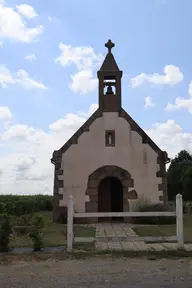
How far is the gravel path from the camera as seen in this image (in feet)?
21.2

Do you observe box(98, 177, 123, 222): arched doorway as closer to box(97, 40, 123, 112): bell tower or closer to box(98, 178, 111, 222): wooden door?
box(98, 178, 111, 222): wooden door

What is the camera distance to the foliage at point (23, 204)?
28.8 m

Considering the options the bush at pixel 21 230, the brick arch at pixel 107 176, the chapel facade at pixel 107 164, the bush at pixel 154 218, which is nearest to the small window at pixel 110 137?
the chapel facade at pixel 107 164

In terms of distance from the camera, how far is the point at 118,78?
2097 centimetres

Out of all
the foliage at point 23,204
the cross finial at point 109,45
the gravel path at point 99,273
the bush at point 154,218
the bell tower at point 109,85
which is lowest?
the gravel path at point 99,273

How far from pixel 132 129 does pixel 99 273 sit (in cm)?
1343

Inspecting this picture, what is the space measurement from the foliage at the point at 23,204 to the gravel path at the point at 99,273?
20.4m

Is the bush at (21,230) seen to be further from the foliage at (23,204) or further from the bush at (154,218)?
the foliage at (23,204)

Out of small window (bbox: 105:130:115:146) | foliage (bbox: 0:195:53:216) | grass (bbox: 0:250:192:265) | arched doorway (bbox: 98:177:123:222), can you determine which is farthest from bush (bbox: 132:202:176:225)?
foliage (bbox: 0:195:53:216)

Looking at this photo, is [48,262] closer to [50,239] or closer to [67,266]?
[67,266]

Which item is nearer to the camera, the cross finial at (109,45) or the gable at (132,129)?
the gable at (132,129)

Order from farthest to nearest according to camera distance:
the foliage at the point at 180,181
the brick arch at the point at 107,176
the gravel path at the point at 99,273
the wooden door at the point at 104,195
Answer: the foliage at the point at 180,181, the wooden door at the point at 104,195, the brick arch at the point at 107,176, the gravel path at the point at 99,273

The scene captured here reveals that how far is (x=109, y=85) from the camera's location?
21125 millimetres

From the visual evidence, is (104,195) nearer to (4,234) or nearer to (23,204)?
(4,234)
